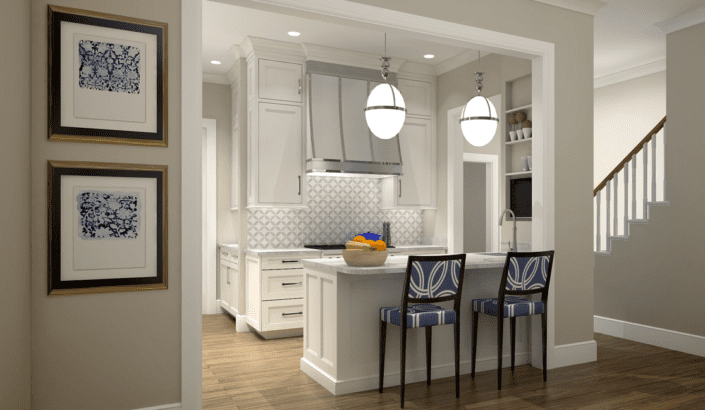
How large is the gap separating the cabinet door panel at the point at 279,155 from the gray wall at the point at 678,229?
3.48 metres

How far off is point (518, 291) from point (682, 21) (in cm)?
307

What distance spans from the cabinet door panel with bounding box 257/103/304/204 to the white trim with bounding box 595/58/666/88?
4.35m

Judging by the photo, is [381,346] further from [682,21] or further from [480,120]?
[682,21]

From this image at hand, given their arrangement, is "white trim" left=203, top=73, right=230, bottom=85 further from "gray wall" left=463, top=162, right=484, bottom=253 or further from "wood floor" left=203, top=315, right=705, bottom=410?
"gray wall" left=463, top=162, right=484, bottom=253

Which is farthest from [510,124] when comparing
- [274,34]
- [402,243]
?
[274,34]

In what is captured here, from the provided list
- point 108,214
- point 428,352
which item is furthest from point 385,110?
point 108,214

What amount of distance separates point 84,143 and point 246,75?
10.3ft

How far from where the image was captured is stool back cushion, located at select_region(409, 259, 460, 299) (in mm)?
3197

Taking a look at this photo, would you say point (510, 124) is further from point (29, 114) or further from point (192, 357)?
point (29, 114)

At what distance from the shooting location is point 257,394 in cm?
343

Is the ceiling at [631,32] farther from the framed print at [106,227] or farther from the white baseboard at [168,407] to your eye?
the white baseboard at [168,407]

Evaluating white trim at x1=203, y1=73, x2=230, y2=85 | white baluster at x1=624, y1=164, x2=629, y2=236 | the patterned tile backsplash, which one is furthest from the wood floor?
white trim at x1=203, y1=73, x2=230, y2=85

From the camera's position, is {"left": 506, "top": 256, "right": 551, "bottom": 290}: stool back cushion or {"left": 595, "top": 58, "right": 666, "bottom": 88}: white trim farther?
{"left": 595, "top": 58, "right": 666, "bottom": 88}: white trim

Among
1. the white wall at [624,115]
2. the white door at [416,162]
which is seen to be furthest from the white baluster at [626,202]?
the white door at [416,162]
